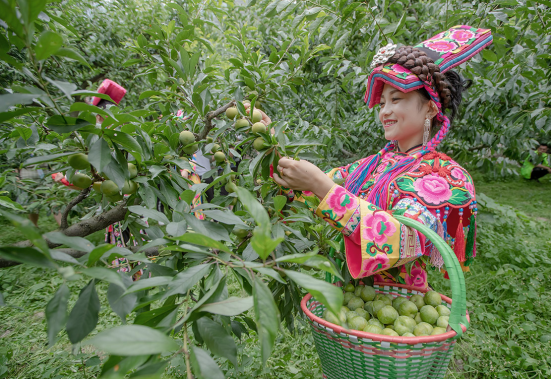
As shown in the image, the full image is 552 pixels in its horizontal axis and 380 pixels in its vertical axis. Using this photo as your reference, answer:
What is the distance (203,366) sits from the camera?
1.33 ft

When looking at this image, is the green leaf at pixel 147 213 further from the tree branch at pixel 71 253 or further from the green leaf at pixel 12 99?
the green leaf at pixel 12 99

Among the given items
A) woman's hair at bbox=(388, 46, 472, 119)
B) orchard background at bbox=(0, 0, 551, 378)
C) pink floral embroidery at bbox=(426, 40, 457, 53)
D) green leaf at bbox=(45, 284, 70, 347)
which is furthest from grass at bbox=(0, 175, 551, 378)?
pink floral embroidery at bbox=(426, 40, 457, 53)

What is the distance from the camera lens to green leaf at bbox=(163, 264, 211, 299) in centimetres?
52

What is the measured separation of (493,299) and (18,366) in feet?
10.9

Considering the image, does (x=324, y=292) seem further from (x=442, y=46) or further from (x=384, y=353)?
(x=442, y=46)

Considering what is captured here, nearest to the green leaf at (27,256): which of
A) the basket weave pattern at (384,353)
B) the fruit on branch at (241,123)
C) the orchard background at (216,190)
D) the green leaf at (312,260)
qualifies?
the orchard background at (216,190)

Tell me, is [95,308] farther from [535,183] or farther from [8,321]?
[535,183]

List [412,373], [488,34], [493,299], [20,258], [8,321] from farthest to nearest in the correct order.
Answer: [493,299]
[8,321]
[488,34]
[412,373]
[20,258]

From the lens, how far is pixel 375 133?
100 inches

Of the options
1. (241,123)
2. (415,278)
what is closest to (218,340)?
(241,123)

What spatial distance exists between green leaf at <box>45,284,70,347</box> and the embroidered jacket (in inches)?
28.0

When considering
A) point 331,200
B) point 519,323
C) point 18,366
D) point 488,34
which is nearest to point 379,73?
point 488,34

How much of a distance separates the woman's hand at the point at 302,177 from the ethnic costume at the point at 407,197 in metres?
0.03

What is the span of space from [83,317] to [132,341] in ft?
0.54
